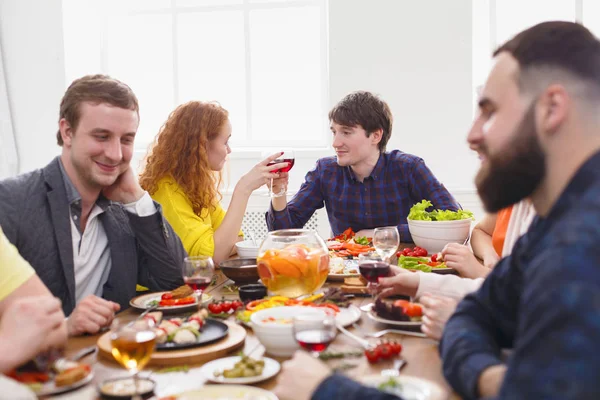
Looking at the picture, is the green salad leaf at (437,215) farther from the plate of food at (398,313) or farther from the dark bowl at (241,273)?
the plate of food at (398,313)

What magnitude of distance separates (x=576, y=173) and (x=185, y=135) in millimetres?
2284

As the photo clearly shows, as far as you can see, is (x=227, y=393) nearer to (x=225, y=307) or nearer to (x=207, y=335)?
(x=207, y=335)

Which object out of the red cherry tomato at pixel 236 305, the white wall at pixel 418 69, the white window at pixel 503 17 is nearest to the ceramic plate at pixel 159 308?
the red cherry tomato at pixel 236 305

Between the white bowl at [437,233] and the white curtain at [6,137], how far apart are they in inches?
175

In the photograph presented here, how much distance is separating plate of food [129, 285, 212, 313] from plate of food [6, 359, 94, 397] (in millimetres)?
501

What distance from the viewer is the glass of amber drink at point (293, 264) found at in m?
1.76

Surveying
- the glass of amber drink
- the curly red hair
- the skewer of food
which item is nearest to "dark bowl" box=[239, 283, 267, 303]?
the glass of amber drink

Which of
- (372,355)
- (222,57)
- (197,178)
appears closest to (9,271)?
(372,355)

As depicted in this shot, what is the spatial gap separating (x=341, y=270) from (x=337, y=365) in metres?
0.95

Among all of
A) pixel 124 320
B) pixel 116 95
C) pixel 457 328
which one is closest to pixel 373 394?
pixel 457 328

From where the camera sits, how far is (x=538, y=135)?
100 cm

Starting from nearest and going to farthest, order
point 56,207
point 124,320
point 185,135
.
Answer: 1. point 124,320
2. point 56,207
3. point 185,135

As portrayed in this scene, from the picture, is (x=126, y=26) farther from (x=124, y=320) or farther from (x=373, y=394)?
(x=373, y=394)

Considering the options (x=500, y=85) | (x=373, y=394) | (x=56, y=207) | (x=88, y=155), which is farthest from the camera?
(x=88, y=155)
